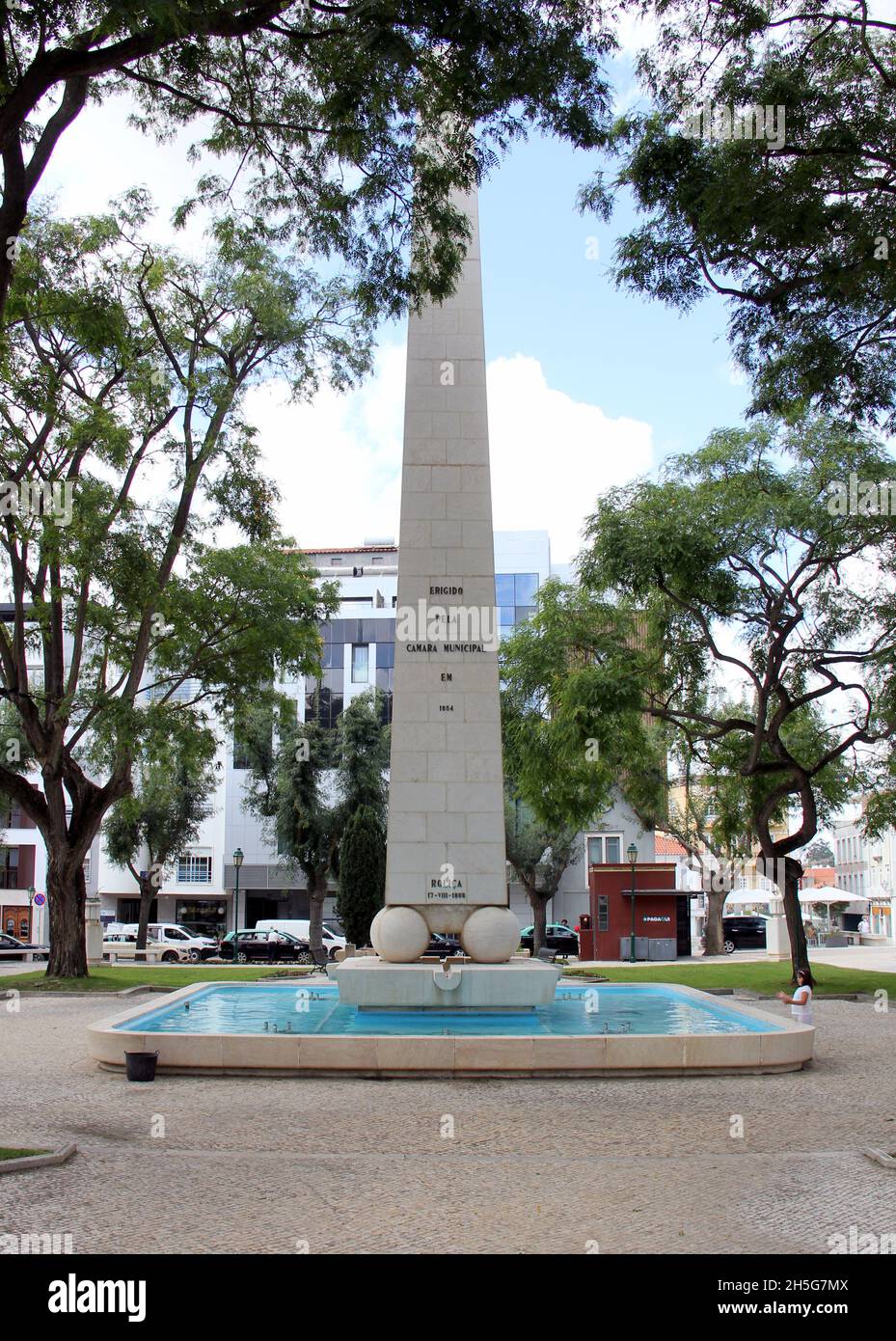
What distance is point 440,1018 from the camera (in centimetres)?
1634

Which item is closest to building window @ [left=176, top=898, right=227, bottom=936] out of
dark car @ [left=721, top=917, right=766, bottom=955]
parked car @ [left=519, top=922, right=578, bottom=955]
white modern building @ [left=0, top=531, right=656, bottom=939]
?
white modern building @ [left=0, top=531, right=656, bottom=939]

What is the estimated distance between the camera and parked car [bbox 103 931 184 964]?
159ft

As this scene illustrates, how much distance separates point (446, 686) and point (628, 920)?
2652cm

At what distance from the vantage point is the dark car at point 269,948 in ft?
149

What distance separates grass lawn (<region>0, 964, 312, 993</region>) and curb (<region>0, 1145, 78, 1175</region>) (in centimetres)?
1766

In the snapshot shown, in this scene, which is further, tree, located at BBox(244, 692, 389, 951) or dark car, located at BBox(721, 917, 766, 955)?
dark car, located at BBox(721, 917, 766, 955)

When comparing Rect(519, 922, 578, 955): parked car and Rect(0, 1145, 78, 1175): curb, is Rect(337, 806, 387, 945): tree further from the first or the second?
Rect(0, 1145, 78, 1175): curb

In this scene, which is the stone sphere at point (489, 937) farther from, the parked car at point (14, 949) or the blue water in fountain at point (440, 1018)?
the parked car at point (14, 949)

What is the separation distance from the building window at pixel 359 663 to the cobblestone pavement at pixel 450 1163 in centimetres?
4951

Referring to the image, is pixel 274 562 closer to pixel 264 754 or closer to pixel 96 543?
pixel 96 543

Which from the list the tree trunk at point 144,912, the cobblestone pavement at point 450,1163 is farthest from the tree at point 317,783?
the cobblestone pavement at point 450,1163

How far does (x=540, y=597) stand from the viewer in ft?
93.0

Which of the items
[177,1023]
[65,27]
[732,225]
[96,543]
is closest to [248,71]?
[65,27]
